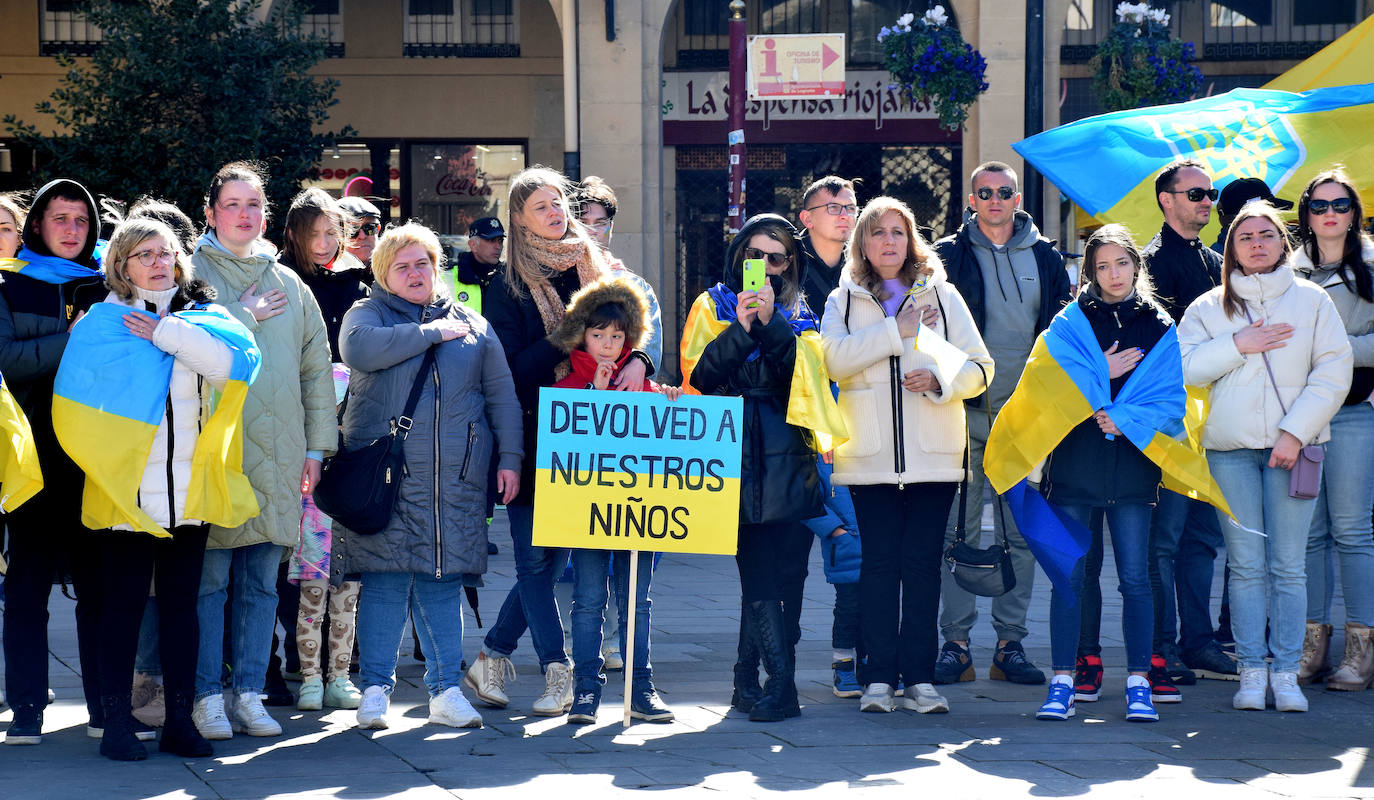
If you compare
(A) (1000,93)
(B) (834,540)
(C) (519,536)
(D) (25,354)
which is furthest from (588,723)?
(A) (1000,93)

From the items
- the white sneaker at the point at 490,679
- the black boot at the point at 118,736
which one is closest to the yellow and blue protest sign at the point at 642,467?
the white sneaker at the point at 490,679

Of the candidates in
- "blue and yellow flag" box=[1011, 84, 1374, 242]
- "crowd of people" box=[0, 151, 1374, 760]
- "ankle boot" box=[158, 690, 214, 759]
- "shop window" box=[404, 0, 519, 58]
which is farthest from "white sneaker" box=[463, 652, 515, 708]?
"shop window" box=[404, 0, 519, 58]

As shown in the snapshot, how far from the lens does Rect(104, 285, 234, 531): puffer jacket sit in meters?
5.65

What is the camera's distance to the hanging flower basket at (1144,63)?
560 inches

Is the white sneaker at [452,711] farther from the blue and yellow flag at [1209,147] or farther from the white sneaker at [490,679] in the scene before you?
the blue and yellow flag at [1209,147]

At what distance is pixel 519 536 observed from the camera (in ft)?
21.3

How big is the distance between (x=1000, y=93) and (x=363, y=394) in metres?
10.9

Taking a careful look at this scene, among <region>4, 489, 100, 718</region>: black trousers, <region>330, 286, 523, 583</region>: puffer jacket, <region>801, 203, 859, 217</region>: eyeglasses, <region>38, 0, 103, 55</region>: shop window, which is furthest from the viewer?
<region>38, 0, 103, 55</region>: shop window

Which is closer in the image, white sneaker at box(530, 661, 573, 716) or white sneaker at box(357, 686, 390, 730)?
white sneaker at box(357, 686, 390, 730)

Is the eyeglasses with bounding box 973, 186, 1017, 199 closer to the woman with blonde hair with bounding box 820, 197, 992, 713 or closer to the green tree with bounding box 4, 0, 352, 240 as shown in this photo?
the woman with blonde hair with bounding box 820, 197, 992, 713

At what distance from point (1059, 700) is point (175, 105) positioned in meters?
10.4

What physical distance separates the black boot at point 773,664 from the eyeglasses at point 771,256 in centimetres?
134

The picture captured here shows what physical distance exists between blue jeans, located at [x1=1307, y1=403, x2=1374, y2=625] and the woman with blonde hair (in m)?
1.70

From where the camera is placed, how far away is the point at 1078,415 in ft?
21.2
